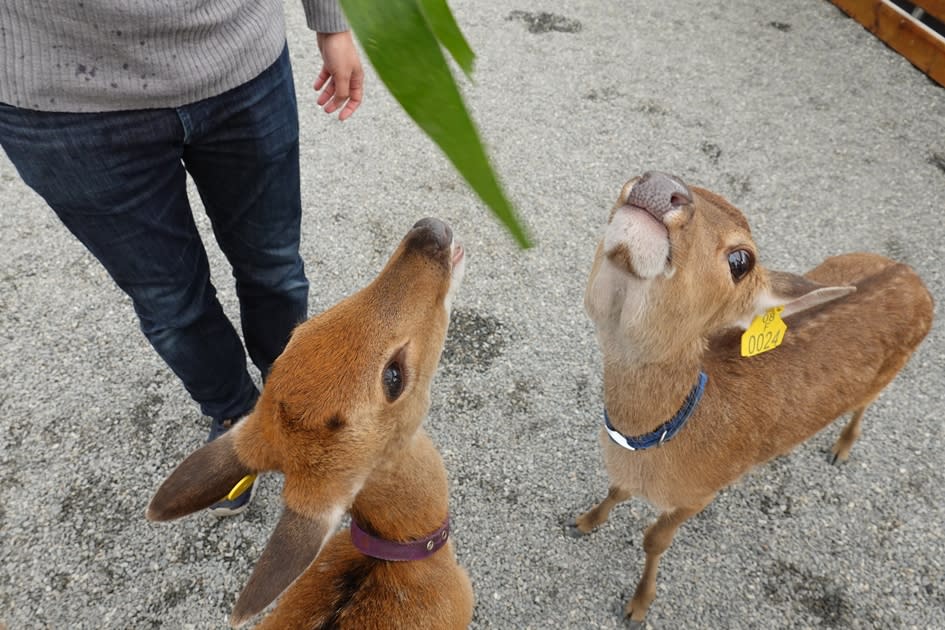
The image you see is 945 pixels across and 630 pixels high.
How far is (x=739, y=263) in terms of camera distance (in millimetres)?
1700

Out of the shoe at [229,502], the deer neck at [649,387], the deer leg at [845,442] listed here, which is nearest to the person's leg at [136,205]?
the shoe at [229,502]

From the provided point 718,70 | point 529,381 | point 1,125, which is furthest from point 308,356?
point 718,70

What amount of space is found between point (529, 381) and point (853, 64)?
14.0ft

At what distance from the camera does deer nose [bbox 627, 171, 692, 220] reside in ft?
5.07

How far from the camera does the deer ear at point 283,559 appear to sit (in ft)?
3.97

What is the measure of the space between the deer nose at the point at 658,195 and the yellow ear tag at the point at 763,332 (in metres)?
0.51

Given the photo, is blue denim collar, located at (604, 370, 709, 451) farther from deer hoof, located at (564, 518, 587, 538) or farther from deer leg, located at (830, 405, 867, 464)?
deer leg, located at (830, 405, 867, 464)

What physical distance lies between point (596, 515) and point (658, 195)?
155 cm

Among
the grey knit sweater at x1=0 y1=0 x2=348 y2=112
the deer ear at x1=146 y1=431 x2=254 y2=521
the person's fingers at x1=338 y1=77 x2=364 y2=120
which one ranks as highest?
the grey knit sweater at x1=0 y1=0 x2=348 y2=112

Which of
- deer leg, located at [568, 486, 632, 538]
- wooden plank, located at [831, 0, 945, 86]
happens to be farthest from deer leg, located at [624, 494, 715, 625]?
wooden plank, located at [831, 0, 945, 86]

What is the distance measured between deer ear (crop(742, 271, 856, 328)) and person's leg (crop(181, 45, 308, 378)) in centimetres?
150

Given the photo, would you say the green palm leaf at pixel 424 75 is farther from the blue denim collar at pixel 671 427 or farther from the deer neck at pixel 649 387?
the blue denim collar at pixel 671 427

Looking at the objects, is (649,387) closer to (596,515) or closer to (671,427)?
(671,427)

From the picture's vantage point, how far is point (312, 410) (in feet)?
4.72
